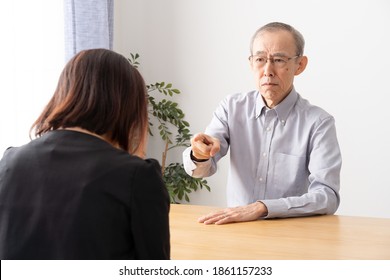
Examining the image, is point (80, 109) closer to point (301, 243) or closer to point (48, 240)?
point (48, 240)

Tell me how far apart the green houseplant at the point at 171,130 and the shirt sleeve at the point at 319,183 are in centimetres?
206

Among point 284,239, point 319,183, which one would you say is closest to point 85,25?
point 319,183

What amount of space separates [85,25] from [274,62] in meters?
1.70

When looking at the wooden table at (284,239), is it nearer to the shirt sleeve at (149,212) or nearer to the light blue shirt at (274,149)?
the light blue shirt at (274,149)

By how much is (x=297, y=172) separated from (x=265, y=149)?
19cm

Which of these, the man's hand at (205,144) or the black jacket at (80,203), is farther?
the man's hand at (205,144)

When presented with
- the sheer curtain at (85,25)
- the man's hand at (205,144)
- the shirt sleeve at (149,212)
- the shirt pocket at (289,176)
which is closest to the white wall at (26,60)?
the sheer curtain at (85,25)

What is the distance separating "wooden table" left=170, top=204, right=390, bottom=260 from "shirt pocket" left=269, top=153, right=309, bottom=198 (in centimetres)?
34

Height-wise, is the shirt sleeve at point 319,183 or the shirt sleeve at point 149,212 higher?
the shirt sleeve at point 149,212

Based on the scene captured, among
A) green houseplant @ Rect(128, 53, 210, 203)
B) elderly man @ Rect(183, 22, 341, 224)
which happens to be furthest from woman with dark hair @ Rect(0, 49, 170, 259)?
green houseplant @ Rect(128, 53, 210, 203)

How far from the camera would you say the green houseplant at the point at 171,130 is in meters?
4.44

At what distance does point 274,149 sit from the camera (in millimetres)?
2541

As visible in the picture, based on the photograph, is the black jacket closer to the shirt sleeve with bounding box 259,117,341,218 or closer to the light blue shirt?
the shirt sleeve with bounding box 259,117,341,218

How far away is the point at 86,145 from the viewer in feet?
4.12
